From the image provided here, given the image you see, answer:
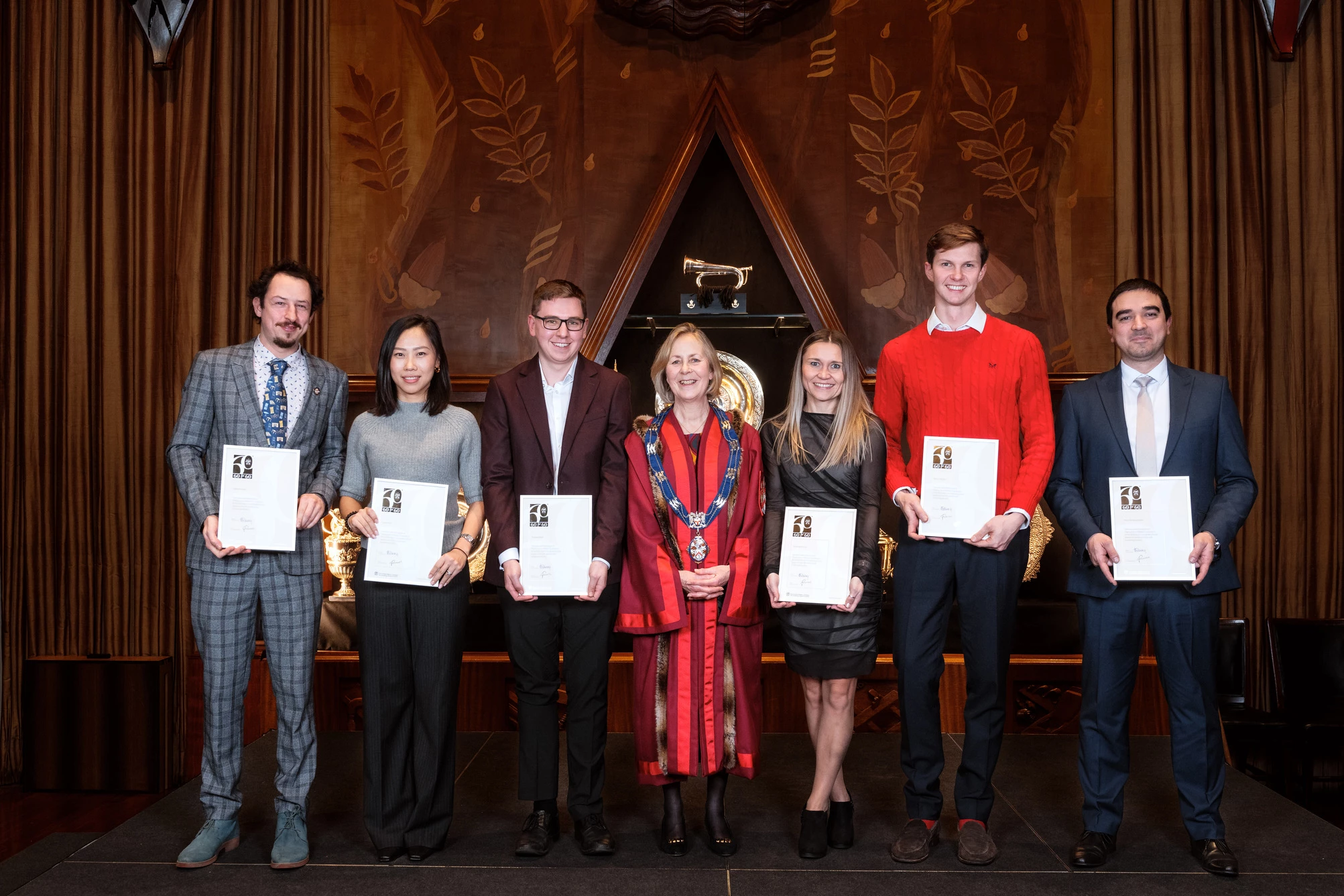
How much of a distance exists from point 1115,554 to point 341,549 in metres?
3.45

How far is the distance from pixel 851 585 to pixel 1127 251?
3.26m

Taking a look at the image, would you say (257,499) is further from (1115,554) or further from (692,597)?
(1115,554)

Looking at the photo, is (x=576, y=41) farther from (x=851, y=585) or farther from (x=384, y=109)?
(x=851, y=585)

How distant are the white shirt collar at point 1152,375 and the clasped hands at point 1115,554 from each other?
0.46m

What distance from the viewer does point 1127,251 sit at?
198 inches

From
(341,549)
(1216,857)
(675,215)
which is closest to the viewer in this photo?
(1216,857)

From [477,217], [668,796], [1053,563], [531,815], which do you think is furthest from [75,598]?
[1053,563]

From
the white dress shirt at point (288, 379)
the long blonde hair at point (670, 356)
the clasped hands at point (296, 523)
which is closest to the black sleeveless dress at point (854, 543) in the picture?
the long blonde hair at point (670, 356)

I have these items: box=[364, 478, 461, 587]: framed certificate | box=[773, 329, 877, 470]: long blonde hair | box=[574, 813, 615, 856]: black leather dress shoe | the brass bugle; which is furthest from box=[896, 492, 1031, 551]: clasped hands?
the brass bugle

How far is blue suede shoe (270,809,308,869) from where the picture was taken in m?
2.70

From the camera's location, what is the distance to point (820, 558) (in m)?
2.74

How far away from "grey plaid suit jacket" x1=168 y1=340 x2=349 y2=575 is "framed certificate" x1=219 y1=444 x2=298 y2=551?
0.07 metres

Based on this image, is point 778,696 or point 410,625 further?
point 778,696

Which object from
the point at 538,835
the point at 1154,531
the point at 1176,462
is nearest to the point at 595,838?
the point at 538,835
